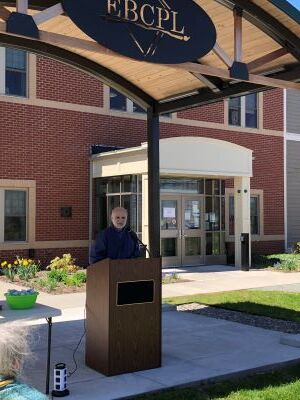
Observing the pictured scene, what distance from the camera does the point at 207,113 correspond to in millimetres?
20703

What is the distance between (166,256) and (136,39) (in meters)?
12.7

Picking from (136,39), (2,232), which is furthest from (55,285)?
(136,39)

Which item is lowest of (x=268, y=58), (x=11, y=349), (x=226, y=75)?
(x=11, y=349)

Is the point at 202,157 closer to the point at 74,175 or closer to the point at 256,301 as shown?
the point at 74,175

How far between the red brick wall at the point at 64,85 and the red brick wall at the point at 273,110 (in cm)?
755

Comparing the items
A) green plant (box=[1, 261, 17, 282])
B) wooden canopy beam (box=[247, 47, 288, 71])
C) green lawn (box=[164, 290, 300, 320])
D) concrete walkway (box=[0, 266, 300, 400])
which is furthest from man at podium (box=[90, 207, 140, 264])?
green plant (box=[1, 261, 17, 282])

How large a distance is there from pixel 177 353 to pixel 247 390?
1.59 m

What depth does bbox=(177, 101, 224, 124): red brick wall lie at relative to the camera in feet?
66.2

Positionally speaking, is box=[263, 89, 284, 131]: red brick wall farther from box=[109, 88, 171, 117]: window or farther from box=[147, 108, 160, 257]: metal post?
box=[147, 108, 160, 257]: metal post

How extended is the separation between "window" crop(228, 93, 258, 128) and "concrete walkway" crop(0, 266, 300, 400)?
482 inches

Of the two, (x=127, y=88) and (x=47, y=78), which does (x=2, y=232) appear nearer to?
(x=47, y=78)

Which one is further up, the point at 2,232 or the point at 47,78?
the point at 47,78

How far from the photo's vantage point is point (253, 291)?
13.1 meters

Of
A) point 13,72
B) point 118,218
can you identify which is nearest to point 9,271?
point 13,72
